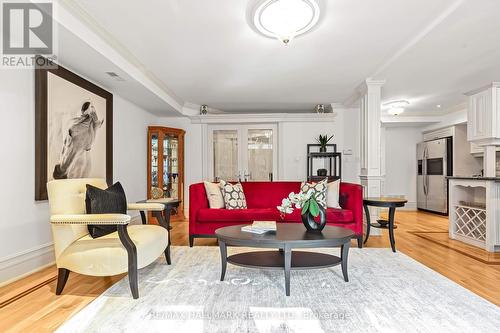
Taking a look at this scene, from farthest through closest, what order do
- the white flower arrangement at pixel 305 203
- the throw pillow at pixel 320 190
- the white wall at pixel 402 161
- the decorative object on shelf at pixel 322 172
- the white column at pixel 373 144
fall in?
the white wall at pixel 402 161 < the decorative object on shelf at pixel 322 172 < the white column at pixel 373 144 < the throw pillow at pixel 320 190 < the white flower arrangement at pixel 305 203

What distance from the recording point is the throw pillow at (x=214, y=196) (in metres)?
4.29

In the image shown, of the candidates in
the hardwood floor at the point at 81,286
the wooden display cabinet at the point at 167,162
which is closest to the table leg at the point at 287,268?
the hardwood floor at the point at 81,286

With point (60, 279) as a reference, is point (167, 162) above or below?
above

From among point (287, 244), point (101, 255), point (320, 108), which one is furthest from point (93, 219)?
point (320, 108)

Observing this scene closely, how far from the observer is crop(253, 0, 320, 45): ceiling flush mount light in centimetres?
272

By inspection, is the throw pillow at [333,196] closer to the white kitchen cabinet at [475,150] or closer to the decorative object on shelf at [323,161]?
the decorative object on shelf at [323,161]

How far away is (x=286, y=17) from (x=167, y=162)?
4.21 metres

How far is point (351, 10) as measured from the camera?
285 cm

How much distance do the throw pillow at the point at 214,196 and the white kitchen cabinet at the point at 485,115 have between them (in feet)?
12.1

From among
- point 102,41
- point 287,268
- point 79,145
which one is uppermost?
point 102,41

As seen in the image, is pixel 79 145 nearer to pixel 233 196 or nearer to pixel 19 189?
pixel 19 189

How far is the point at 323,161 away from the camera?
6953 millimetres

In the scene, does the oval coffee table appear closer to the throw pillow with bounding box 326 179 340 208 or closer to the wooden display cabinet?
the throw pillow with bounding box 326 179 340 208

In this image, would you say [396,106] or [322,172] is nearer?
[396,106]
